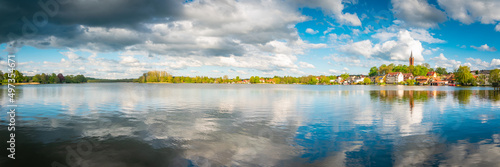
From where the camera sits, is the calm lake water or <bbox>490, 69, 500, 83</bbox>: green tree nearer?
the calm lake water

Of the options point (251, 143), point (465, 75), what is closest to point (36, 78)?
point (251, 143)

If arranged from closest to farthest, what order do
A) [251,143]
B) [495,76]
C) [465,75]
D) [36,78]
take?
[251,143], [495,76], [465,75], [36,78]

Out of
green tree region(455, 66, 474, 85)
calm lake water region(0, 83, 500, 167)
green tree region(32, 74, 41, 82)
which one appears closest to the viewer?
calm lake water region(0, 83, 500, 167)

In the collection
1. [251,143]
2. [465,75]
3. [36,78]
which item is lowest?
[251,143]

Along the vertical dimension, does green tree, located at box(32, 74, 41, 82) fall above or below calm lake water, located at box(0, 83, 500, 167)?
above

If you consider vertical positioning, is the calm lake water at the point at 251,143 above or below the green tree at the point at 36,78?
below

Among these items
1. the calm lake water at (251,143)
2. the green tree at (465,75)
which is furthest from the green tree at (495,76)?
the calm lake water at (251,143)

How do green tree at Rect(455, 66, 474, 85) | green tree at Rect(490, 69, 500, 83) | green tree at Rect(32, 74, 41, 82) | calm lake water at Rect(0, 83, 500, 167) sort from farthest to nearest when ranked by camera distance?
1. green tree at Rect(32, 74, 41, 82)
2. green tree at Rect(455, 66, 474, 85)
3. green tree at Rect(490, 69, 500, 83)
4. calm lake water at Rect(0, 83, 500, 167)

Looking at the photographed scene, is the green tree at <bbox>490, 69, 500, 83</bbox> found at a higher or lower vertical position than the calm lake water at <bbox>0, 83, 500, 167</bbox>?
higher

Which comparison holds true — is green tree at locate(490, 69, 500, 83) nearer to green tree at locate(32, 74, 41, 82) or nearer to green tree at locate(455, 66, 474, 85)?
green tree at locate(455, 66, 474, 85)

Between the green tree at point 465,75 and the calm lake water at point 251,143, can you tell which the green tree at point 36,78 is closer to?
the calm lake water at point 251,143

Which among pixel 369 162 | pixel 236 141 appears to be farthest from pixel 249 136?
pixel 369 162

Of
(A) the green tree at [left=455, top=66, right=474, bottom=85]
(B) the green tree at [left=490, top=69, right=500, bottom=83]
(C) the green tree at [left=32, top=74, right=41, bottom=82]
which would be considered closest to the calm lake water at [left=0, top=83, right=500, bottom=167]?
(B) the green tree at [left=490, top=69, right=500, bottom=83]

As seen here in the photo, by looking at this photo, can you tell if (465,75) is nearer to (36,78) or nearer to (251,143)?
(251,143)
